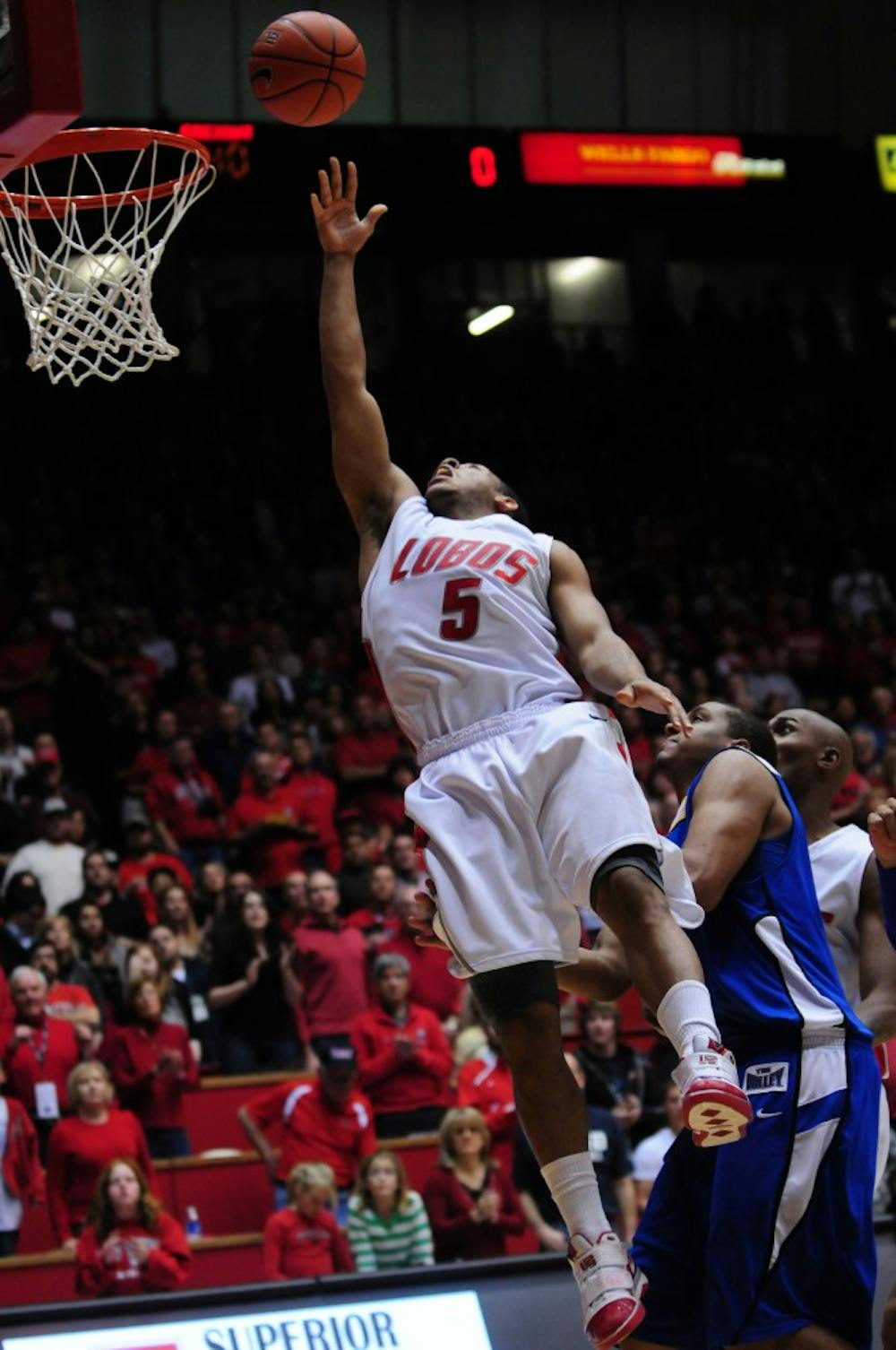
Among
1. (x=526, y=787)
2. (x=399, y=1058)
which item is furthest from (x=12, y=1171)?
(x=526, y=787)

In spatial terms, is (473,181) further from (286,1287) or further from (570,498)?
(286,1287)

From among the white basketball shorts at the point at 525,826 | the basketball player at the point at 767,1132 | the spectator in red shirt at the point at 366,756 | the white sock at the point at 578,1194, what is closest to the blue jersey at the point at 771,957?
the basketball player at the point at 767,1132

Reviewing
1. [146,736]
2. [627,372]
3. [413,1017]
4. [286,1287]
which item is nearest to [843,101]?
[627,372]

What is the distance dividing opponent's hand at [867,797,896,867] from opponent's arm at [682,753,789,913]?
265mm

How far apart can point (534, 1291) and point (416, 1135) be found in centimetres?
316

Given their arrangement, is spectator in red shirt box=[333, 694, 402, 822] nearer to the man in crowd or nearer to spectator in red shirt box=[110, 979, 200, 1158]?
the man in crowd

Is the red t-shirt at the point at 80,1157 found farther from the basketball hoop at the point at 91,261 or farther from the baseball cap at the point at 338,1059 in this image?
the basketball hoop at the point at 91,261

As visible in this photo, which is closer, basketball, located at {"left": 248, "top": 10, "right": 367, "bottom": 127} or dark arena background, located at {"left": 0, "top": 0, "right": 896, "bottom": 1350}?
basketball, located at {"left": 248, "top": 10, "right": 367, "bottom": 127}

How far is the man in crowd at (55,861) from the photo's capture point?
11172 mm

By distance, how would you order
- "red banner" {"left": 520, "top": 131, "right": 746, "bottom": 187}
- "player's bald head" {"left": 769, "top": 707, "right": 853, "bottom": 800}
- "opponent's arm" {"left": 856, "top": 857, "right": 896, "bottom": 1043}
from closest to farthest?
"opponent's arm" {"left": 856, "top": 857, "right": 896, "bottom": 1043} → "player's bald head" {"left": 769, "top": 707, "right": 853, "bottom": 800} → "red banner" {"left": 520, "top": 131, "right": 746, "bottom": 187}

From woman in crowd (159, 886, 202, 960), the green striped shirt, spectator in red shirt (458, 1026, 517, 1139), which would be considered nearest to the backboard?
the green striped shirt

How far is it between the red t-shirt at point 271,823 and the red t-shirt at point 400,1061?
2.09 m

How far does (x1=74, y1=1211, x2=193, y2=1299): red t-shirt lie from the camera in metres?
8.36

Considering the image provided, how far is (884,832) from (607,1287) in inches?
50.3
